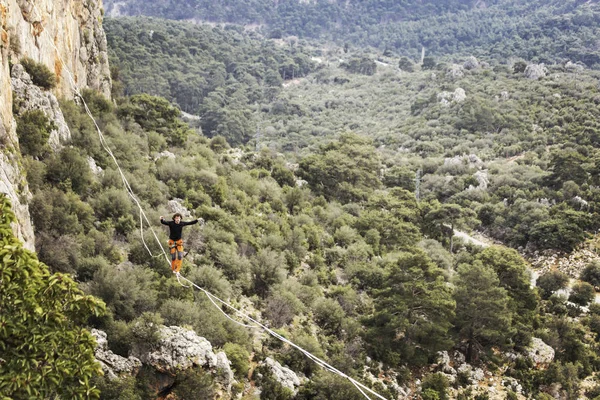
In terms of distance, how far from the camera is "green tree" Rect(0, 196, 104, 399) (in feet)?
21.4

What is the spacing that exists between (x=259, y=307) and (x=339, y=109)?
243 feet

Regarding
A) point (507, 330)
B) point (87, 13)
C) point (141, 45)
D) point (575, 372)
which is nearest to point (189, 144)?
point (87, 13)

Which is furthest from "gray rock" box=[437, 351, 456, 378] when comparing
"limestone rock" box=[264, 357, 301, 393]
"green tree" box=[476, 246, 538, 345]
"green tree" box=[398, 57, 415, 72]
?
"green tree" box=[398, 57, 415, 72]

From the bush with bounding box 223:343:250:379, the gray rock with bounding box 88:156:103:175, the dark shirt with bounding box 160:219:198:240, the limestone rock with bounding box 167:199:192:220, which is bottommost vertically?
the bush with bounding box 223:343:250:379

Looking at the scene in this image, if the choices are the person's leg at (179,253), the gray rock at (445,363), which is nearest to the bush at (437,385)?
the gray rock at (445,363)

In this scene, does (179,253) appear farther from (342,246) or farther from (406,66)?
(406,66)

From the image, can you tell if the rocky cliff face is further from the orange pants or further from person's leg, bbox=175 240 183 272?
person's leg, bbox=175 240 183 272

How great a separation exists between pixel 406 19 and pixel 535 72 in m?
108

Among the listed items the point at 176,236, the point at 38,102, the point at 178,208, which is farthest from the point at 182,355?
the point at 38,102

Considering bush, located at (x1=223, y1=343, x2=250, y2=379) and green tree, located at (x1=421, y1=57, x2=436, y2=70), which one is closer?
bush, located at (x1=223, y1=343, x2=250, y2=379)

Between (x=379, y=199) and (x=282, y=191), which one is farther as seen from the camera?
(x=379, y=199)

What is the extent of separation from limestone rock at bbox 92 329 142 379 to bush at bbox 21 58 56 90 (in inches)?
455

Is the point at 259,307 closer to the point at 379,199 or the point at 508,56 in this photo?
the point at 379,199

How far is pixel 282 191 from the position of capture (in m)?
34.9
